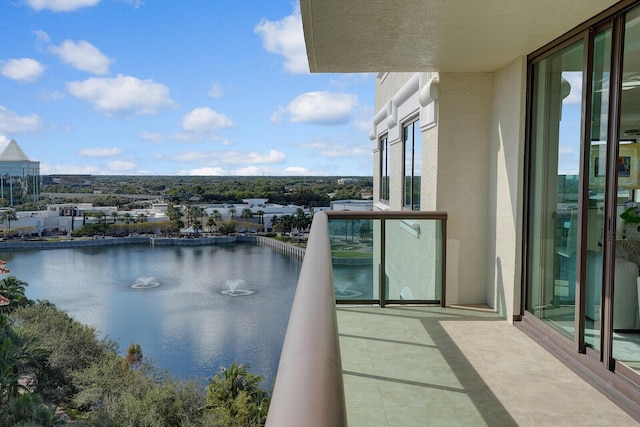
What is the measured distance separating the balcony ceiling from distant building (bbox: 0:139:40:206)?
270 ft

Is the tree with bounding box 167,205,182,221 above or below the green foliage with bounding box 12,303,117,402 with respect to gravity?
above

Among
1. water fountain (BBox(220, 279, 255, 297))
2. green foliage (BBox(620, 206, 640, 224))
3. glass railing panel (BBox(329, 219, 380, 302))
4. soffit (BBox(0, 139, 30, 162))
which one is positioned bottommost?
water fountain (BBox(220, 279, 255, 297))

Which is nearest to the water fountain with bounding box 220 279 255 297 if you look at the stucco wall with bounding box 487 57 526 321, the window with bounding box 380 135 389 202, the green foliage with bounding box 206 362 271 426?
the green foliage with bounding box 206 362 271 426

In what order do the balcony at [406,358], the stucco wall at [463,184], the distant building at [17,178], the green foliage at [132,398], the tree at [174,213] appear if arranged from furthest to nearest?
the tree at [174,213]
the distant building at [17,178]
the green foliage at [132,398]
the stucco wall at [463,184]
the balcony at [406,358]

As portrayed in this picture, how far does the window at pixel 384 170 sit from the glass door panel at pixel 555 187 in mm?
6002

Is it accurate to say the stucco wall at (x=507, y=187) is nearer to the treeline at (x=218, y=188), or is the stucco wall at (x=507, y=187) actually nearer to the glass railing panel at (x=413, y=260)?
the glass railing panel at (x=413, y=260)

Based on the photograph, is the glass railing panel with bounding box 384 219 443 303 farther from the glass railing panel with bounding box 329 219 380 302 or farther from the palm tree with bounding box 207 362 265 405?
the palm tree with bounding box 207 362 265 405

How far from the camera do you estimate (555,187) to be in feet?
12.6

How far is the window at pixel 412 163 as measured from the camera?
6867 millimetres

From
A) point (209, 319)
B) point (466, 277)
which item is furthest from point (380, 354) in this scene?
point (209, 319)

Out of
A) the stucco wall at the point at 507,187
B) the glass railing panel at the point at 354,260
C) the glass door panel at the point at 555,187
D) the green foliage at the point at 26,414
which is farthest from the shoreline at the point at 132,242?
the glass door panel at the point at 555,187

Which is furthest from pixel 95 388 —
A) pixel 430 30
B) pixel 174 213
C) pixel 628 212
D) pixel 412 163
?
pixel 174 213

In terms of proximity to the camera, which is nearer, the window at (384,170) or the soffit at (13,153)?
the window at (384,170)

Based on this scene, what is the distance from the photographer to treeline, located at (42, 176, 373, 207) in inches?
2781
